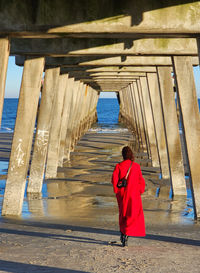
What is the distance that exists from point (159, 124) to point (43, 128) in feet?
14.2

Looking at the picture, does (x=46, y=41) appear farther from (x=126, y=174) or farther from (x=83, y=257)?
(x=83, y=257)

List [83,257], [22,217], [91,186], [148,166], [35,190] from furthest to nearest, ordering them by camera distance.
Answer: [148,166], [91,186], [35,190], [22,217], [83,257]

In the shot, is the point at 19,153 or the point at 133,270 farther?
the point at 19,153

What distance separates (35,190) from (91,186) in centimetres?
173

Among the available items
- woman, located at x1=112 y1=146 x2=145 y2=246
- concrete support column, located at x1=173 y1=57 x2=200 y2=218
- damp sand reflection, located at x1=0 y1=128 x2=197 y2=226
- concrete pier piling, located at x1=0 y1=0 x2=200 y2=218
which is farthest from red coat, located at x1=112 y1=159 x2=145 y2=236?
concrete support column, located at x1=173 y1=57 x2=200 y2=218

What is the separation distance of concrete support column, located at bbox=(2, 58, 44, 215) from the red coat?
122 inches

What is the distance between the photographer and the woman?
6.88 meters

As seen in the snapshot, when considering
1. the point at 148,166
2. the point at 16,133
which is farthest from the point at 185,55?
the point at 148,166

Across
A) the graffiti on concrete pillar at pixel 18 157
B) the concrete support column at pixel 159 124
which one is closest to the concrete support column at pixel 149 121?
the concrete support column at pixel 159 124

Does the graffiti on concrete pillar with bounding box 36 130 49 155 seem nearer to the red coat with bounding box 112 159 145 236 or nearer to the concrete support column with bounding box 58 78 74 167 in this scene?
the concrete support column with bounding box 58 78 74 167

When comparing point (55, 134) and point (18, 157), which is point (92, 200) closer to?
point (18, 157)

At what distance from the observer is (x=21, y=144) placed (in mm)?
9719

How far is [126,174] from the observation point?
22.8ft

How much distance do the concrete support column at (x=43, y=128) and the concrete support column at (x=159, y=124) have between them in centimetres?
408
